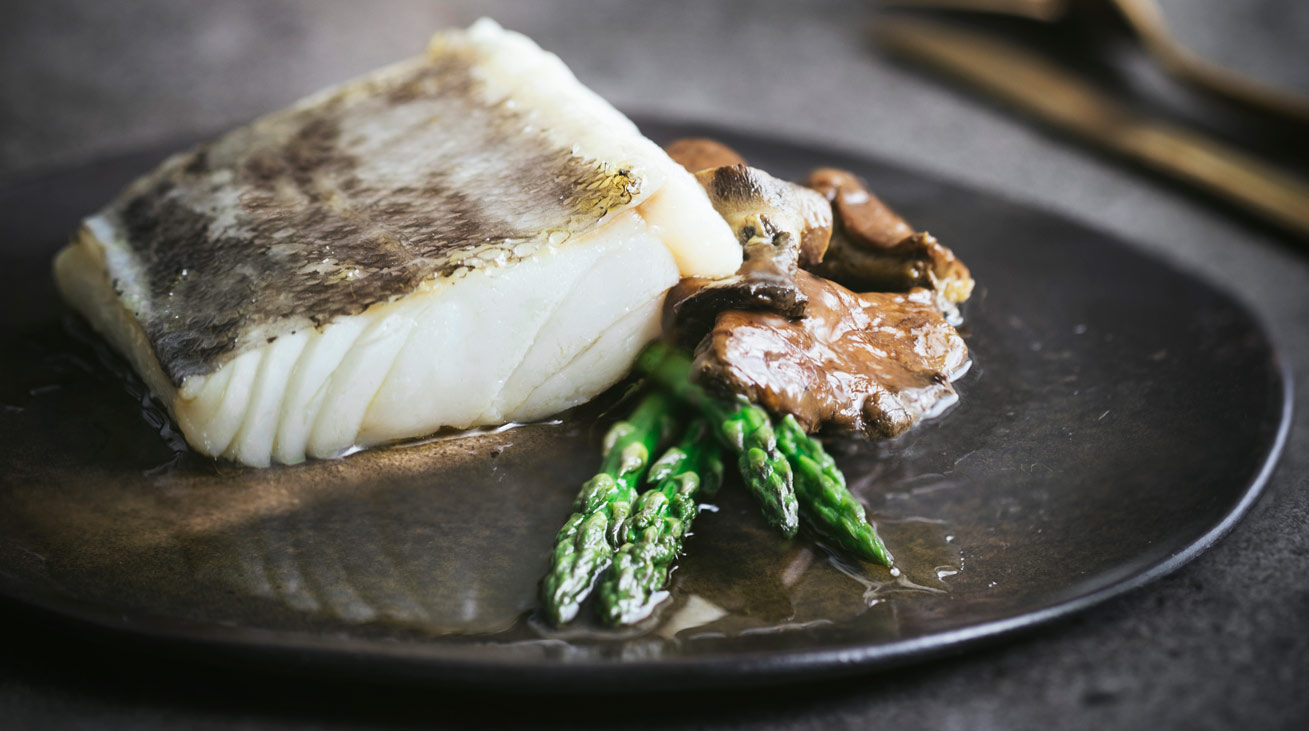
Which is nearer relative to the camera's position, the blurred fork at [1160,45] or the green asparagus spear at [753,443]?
the green asparagus spear at [753,443]

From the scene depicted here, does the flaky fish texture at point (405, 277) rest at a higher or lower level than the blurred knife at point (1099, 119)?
higher

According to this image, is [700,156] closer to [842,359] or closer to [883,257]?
[883,257]

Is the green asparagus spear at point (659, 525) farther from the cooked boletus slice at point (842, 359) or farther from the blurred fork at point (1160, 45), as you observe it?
the blurred fork at point (1160, 45)

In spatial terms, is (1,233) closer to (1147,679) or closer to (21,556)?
(21,556)

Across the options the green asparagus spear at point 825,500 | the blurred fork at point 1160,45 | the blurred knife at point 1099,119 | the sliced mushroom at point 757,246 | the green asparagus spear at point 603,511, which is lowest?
the blurred knife at point 1099,119

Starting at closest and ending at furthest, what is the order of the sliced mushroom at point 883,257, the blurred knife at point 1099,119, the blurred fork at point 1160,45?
the sliced mushroom at point 883,257 < the blurred knife at point 1099,119 < the blurred fork at point 1160,45

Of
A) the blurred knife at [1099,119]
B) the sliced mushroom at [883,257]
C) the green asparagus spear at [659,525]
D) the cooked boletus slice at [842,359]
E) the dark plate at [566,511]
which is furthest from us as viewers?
the blurred knife at [1099,119]

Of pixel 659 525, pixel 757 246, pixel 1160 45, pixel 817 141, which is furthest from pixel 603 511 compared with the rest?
pixel 1160 45

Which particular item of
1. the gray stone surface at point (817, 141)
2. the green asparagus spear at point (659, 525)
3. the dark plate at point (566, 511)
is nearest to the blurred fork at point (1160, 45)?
the gray stone surface at point (817, 141)

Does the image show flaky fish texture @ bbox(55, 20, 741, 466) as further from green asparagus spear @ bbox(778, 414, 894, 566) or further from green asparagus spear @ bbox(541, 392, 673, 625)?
green asparagus spear @ bbox(778, 414, 894, 566)
